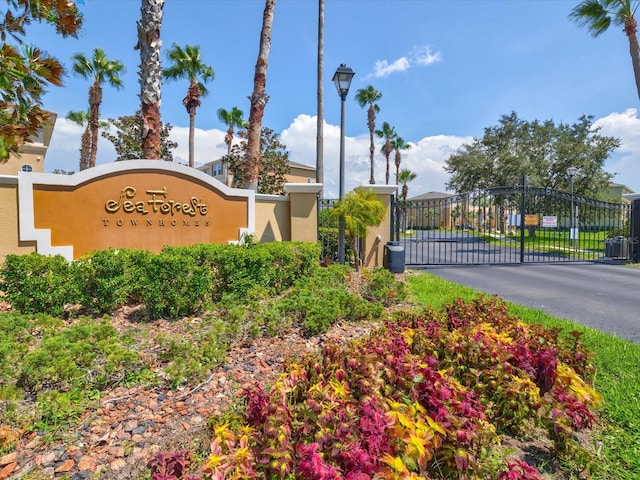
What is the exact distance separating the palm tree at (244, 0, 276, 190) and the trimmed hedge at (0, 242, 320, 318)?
4769 millimetres

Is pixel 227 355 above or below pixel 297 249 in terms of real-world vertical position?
below

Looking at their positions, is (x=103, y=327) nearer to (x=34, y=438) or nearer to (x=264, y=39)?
(x=34, y=438)

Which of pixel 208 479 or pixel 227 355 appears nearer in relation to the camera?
pixel 208 479

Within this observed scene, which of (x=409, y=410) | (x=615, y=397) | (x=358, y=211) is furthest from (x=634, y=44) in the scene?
(x=409, y=410)

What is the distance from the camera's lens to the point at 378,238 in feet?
33.4

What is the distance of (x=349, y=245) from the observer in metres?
9.97

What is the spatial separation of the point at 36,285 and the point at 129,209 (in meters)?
A: 2.68

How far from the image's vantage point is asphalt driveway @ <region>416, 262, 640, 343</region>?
5.95 metres

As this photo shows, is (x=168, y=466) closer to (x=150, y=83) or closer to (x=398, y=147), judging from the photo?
(x=150, y=83)

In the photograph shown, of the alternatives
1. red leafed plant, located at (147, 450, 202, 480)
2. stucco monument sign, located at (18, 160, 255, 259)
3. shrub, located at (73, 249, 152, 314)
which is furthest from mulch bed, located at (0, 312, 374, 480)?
stucco monument sign, located at (18, 160, 255, 259)

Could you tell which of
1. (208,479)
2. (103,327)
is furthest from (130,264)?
(208,479)

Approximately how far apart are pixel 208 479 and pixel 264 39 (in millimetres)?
11119

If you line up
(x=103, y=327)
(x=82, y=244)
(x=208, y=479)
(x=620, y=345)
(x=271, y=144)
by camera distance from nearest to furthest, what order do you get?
(x=208, y=479) < (x=103, y=327) < (x=620, y=345) < (x=82, y=244) < (x=271, y=144)

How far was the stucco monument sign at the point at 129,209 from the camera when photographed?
655 cm
